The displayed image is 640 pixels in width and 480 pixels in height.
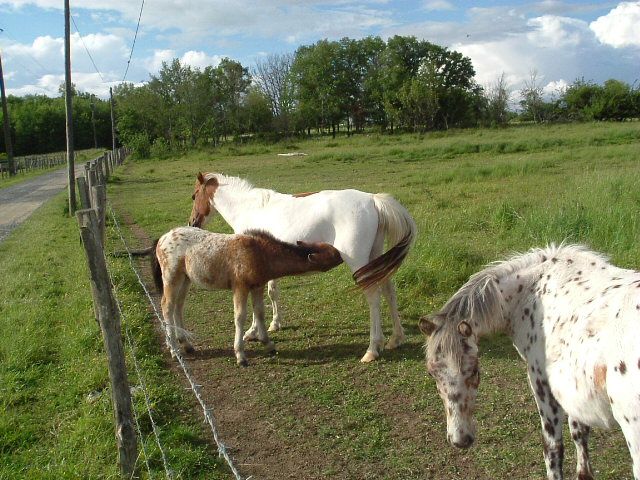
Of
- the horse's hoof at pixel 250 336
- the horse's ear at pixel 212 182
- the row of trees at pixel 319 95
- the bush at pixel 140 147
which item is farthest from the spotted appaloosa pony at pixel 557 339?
the row of trees at pixel 319 95

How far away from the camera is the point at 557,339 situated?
2795 mm

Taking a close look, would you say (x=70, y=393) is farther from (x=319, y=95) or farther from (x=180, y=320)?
(x=319, y=95)

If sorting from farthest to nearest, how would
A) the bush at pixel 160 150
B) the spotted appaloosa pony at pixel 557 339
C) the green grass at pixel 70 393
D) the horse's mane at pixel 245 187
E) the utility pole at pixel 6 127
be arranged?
1. the bush at pixel 160 150
2. the utility pole at pixel 6 127
3. the horse's mane at pixel 245 187
4. the green grass at pixel 70 393
5. the spotted appaloosa pony at pixel 557 339

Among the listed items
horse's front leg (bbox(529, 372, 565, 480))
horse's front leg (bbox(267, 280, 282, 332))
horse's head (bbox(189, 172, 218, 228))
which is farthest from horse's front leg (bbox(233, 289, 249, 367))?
horse's front leg (bbox(529, 372, 565, 480))

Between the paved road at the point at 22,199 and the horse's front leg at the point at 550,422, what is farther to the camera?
the paved road at the point at 22,199

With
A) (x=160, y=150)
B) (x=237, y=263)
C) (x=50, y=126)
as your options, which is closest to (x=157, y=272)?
(x=237, y=263)

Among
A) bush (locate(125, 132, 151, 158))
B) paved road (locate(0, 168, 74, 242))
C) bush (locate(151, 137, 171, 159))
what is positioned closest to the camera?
paved road (locate(0, 168, 74, 242))

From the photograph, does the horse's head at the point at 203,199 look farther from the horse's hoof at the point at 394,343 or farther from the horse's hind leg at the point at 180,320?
the horse's hoof at the point at 394,343

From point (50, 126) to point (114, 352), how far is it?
71.0 m

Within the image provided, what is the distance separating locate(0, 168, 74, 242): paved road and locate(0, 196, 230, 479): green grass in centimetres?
698

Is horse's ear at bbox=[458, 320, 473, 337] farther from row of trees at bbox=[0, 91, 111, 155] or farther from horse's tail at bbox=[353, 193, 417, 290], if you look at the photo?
row of trees at bbox=[0, 91, 111, 155]

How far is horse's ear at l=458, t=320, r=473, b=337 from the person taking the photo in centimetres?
291

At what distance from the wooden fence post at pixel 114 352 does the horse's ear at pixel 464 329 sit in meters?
1.90

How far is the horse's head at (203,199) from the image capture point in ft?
22.0
